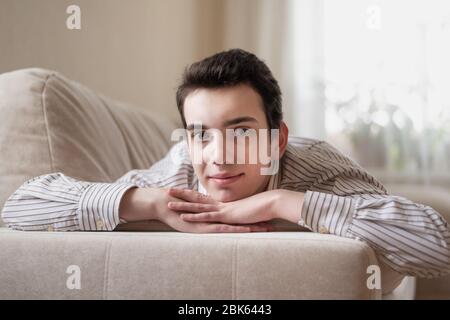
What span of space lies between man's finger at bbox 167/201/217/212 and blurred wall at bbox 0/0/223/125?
1.09m

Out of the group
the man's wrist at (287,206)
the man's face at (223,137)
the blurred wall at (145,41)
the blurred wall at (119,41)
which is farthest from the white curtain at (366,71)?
the man's wrist at (287,206)

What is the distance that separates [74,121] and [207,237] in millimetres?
651

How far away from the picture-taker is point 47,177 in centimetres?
115

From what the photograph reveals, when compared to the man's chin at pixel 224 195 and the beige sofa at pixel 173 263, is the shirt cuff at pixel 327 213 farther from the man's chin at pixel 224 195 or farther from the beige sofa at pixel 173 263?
the man's chin at pixel 224 195

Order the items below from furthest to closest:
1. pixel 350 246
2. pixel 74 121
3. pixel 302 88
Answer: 1. pixel 302 88
2. pixel 74 121
3. pixel 350 246

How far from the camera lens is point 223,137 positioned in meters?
1.06

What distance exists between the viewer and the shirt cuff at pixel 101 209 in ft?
3.35

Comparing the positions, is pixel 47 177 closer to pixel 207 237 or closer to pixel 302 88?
pixel 207 237

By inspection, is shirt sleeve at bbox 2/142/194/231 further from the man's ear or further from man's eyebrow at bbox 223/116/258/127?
the man's ear

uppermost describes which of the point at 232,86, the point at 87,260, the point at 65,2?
the point at 65,2

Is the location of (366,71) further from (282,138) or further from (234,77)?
(234,77)

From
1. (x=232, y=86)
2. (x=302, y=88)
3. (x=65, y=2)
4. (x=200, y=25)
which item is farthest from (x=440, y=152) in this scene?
(x=232, y=86)

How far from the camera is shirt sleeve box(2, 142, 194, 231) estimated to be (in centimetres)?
103

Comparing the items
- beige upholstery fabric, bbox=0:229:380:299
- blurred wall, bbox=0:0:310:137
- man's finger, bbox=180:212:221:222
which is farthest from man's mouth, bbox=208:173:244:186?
blurred wall, bbox=0:0:310:137
